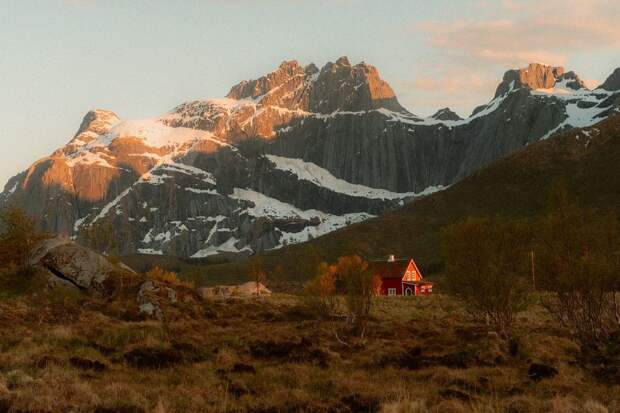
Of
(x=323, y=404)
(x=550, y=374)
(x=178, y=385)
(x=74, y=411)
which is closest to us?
(x=74, y=411)

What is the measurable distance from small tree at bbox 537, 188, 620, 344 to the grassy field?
1.95 metres

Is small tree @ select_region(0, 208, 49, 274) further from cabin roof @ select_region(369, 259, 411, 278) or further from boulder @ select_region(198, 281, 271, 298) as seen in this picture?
cabin roof @ select_region(369, 259, 411, 278)

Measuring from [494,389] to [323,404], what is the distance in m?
5.44

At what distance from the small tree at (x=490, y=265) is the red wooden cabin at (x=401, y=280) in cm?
6149

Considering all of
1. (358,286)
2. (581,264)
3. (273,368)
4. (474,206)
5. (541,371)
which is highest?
(474,206)

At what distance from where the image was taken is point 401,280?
94750 millimetres

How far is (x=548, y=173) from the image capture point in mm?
193375

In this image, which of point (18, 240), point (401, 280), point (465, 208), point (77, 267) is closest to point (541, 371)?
point (77, 267)

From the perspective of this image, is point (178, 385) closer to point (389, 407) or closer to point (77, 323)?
point (389, 407)

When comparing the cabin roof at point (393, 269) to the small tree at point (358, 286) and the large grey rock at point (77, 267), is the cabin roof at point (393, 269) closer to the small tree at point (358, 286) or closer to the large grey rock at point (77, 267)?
the large grey rock at point (77, 267)

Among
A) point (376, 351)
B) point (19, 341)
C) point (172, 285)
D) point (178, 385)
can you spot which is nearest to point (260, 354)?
point (376, 351)

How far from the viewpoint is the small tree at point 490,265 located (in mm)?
30047

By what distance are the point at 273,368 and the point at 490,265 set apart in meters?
13.3

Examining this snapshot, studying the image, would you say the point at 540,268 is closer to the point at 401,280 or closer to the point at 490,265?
the point at 490,265
